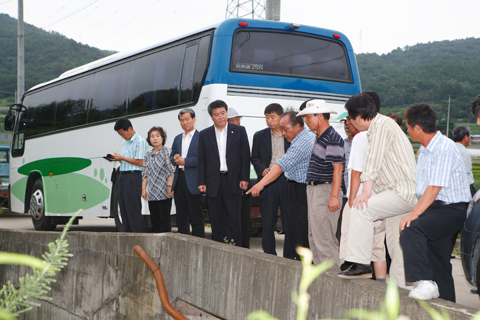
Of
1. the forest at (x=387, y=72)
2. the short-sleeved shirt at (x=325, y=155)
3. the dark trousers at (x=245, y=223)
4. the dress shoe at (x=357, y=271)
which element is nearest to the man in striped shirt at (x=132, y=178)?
the dark trousers at (x=245, y=223)

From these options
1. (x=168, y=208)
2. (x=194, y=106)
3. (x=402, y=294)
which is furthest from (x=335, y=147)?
(x=194, y=106)

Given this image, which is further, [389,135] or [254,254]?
[254,254]

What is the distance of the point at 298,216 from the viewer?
5.52 m

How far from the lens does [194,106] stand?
860 centimetres

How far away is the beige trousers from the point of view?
14.8 feet

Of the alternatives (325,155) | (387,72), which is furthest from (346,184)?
(387,72)

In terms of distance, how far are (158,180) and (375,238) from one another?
3.42 metres

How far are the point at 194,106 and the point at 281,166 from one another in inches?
136

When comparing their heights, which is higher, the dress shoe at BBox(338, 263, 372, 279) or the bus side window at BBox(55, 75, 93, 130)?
the bus side window at BBox(55, 75, 93, 130)

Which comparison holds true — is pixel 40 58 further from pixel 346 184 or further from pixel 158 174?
pixel 346 184

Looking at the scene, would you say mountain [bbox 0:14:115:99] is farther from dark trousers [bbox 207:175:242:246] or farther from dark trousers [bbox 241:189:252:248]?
dark trousers [bbox 207:175:242:246]

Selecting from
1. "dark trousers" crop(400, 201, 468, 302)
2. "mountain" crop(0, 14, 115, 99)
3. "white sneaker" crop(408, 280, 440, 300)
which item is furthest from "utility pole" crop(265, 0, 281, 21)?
"mountain" crop(0, 14, 115, 99)

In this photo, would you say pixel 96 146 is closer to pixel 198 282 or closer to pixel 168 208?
pixel 168 208

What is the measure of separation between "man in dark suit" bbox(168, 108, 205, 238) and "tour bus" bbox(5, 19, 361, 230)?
126 cm
